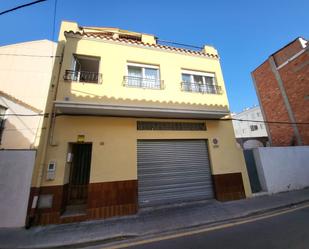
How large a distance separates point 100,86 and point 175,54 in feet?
14.2

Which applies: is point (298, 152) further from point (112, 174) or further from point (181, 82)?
point (112, 174)

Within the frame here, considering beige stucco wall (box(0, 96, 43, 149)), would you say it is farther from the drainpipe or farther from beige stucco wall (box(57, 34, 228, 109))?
the drainpipe

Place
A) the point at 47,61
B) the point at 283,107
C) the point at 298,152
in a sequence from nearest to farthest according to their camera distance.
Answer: the point at 298,152 < the point at 47,61 < the point at 283,107

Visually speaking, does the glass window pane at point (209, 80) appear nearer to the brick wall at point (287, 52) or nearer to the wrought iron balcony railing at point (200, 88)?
the wrought iron balcony railing at point (200, 88)

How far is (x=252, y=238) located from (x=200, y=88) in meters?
6.48

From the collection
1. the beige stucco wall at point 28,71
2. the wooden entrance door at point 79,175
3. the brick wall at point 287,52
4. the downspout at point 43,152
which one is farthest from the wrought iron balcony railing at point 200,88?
the brick wall at point 287,52

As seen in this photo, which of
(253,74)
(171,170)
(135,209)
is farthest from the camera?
(253,74)

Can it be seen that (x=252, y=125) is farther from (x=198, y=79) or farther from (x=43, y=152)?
A: (x=43, y=152)

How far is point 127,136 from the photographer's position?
20.9 feet

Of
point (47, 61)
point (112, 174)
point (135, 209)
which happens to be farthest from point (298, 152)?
point (47, 61)

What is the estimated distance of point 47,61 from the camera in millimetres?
10055

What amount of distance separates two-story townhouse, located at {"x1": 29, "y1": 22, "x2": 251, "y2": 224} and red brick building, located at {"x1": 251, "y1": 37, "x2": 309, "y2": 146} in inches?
325

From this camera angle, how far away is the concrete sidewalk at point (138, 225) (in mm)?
4031

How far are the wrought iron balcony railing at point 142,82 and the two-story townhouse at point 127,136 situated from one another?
0.05 meters
